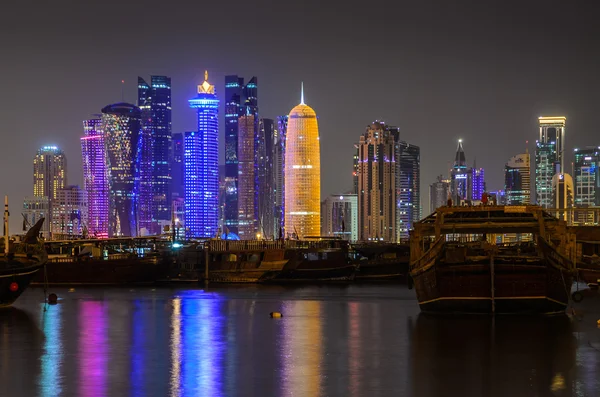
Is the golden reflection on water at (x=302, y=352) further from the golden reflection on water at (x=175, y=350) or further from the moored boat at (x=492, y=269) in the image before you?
the moored boat at (x=492, y=269)

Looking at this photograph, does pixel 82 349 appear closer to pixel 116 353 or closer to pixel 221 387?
pixel 116 353

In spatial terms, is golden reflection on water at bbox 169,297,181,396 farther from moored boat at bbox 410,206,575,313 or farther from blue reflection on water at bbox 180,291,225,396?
moored boat at bbox 410,206,575,313

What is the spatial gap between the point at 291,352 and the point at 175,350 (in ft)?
14.9

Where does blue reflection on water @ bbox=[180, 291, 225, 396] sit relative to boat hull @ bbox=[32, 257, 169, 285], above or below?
below

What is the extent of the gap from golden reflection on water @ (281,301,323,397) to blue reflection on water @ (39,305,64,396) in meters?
7.01

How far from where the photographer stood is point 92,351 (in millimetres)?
38188

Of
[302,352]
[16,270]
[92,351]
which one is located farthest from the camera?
[16,270]

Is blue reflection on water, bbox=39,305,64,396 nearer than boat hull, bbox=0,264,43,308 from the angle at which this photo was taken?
Yes

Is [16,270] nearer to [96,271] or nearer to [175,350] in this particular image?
[175,350]

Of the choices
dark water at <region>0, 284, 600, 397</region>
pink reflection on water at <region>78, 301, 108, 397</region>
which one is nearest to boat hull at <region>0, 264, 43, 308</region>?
dark water at <region>0, 284, 600, 397</region>

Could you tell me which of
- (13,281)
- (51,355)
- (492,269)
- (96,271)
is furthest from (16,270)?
(96,271)

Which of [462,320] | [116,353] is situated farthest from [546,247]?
[116,353]

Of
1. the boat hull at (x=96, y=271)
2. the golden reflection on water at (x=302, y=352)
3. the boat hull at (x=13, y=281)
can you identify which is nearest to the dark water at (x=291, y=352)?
the golden reflection on water at (x=302, y=352)

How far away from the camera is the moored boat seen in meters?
46.2
